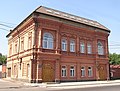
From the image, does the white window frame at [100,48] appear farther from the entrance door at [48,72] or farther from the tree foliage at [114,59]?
the tree foliage at [114,59]

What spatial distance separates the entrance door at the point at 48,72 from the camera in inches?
1115

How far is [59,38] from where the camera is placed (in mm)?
30500

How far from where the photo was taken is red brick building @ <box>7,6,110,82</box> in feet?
92.6

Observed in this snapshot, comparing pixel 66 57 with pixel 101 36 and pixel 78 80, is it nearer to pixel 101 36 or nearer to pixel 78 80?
pixel 78 80

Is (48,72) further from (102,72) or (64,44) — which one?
(102,72)

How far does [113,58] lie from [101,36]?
133 feet

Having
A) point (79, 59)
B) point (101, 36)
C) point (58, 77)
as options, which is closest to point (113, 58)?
point (101, 36)

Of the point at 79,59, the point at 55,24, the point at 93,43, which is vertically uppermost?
the point at 55,24

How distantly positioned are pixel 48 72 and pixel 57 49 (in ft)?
11.9

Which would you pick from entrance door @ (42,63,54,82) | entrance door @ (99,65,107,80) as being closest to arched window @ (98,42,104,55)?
entrance door @ (99,65,107,80)

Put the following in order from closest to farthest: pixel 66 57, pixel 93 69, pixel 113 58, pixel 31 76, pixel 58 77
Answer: pixel 31 76 < pixel 58 77 < pixel 66 57 < pixel 93 69 < pixel 113 58

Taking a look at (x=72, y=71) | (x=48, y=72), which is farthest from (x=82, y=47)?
(x=48, y=72)

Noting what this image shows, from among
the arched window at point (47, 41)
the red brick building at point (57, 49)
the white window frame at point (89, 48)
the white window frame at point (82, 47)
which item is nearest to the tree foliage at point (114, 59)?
the red brick building at point (57, 49)

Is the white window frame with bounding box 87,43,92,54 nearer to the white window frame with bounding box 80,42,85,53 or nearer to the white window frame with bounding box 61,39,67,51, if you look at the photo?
the white window frame with bounding box 80,42,85,53
